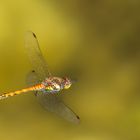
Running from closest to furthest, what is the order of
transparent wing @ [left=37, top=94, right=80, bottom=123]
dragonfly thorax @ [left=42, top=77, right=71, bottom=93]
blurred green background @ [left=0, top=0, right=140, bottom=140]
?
transparent wing @ [left=37, top=94, right=80, bottom=123]
dragonfly thorax @ [left=42, top=77, right=71, bottom=93]
blurred green background @ [left=0, top=0, right=140, bottom=140]

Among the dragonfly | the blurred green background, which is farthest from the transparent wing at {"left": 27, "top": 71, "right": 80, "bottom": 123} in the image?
the blurred green background

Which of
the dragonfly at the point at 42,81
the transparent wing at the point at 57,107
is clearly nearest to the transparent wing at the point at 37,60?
the dragonfly at the point at 42,81

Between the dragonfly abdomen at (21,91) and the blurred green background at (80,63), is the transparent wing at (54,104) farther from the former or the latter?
the blurred green background at (80,63)

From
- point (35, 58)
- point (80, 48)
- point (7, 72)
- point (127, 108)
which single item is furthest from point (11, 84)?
point (127, 108)

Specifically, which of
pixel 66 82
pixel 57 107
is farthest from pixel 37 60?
pixel 57 107

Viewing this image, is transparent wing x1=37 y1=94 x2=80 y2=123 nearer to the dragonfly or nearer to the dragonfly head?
the dragonfly

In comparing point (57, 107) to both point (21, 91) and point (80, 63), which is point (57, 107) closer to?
point (21, 91)

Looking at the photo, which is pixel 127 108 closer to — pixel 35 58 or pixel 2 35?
pixel 35 58
